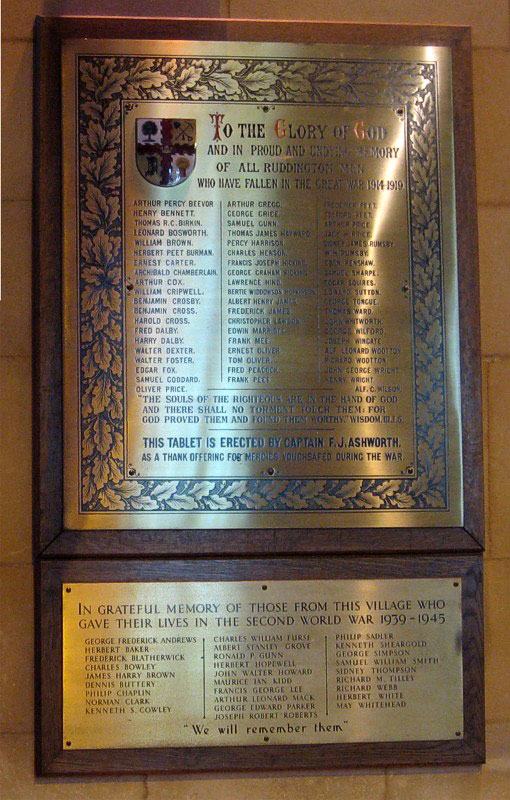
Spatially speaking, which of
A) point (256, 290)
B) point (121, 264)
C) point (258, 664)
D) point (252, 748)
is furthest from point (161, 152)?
point (252, 748)

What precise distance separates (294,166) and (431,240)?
38cm

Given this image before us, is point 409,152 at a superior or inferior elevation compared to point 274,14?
inferior

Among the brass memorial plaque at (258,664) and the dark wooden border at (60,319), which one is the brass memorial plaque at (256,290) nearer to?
the dark wooden border at (60,319)

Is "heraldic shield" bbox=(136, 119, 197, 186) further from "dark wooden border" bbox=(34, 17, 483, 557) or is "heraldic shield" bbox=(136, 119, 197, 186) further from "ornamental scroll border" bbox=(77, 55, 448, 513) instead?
"dark wooden border" bbox=(34, 17, 483, 557)

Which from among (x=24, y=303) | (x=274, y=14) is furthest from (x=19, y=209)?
(x=274, y=14)

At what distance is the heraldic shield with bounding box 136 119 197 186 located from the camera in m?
1.86

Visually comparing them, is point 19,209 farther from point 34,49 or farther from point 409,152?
point 409,152

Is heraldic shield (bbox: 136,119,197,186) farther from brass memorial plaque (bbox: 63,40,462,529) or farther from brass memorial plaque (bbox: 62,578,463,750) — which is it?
brass memorial plaque (bbox: 62,578,463,750)

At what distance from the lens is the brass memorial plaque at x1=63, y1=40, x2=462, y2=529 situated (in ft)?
6.03

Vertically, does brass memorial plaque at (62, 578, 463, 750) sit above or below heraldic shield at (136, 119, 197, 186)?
below

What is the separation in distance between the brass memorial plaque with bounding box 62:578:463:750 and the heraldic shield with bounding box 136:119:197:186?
0.97m

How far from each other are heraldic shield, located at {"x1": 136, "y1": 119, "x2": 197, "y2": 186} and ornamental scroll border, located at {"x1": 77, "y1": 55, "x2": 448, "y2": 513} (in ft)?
0.19

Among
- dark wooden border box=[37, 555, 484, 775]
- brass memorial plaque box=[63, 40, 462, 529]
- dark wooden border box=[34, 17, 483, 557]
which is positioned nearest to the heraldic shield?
brass memorial plaque box=[63, 40, 462, 529]

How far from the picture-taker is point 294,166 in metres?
1.89
